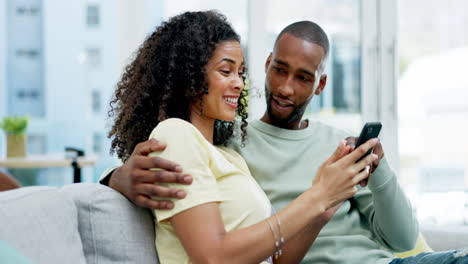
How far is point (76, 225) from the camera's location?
1142mm

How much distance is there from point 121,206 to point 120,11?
298 cm

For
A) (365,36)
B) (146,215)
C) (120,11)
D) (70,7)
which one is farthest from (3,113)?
(146,215)

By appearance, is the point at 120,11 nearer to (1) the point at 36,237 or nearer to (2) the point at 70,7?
(2) the point at 70,7

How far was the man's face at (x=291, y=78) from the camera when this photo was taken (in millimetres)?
1748

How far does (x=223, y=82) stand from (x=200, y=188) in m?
0.33

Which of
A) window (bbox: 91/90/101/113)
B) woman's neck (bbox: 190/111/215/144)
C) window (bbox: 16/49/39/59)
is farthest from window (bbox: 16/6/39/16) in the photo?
woman's neck (bbox: 190/111/215/144)

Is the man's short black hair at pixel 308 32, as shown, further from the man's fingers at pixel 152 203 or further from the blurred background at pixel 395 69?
the blurred background at pixel 395 69

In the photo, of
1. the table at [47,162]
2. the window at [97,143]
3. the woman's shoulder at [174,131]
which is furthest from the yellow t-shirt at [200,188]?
the window at [97,143]

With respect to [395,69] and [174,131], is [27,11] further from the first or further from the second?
[174,131]

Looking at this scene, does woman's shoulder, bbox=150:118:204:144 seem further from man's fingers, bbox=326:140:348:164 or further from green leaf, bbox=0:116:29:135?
green leaf, bbox=0:116:29:135

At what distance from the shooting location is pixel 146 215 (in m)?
1.27

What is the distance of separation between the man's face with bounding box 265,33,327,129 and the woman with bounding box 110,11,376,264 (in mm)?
297

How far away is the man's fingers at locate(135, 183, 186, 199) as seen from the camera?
1.10m

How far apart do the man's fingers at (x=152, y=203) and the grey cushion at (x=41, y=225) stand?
14cm
